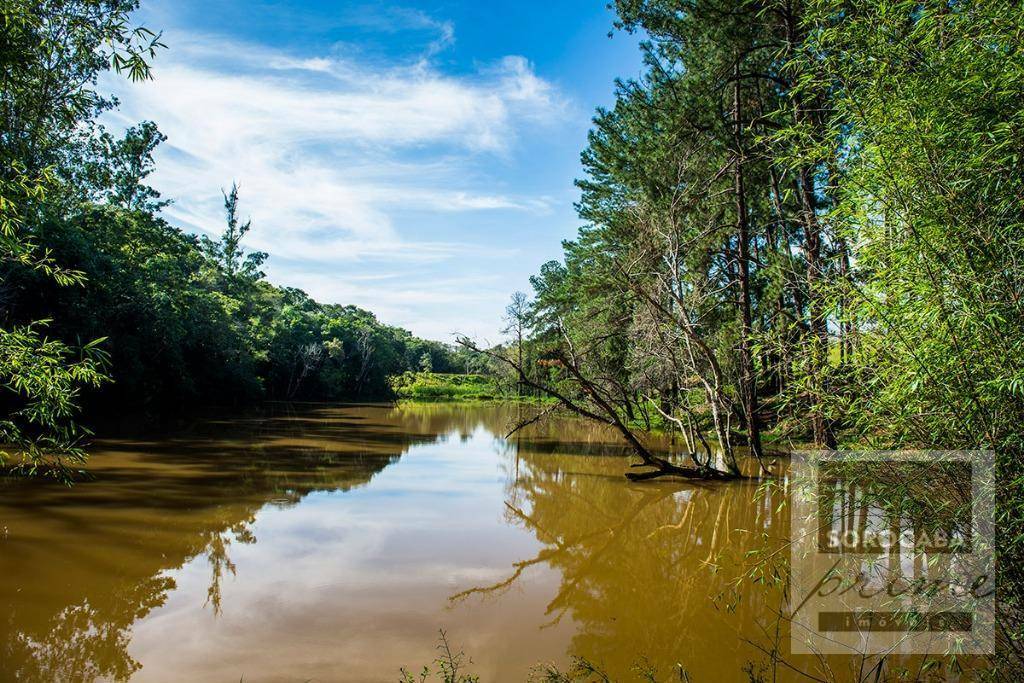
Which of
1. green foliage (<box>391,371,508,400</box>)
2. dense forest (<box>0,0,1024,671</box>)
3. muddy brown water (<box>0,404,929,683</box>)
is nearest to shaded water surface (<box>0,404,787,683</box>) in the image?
muddy brown water (<box>0,404,929,683</box>)

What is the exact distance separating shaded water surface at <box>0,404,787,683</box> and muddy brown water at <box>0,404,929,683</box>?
2 centimetres

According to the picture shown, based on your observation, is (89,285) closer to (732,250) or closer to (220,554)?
(220,554)

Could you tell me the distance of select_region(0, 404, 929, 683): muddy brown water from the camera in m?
3.93

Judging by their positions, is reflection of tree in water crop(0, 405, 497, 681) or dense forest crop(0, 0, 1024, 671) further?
reflection of tree in water crop(0, 405, 497, 681)

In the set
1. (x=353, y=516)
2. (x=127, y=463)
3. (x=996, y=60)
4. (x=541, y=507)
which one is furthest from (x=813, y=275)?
(x=127, y=463)

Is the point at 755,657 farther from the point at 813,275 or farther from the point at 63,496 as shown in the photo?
the point at 63,496

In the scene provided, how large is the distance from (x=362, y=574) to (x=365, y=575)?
43 millimetres

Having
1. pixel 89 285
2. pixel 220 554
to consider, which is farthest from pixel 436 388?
pixel 220 554

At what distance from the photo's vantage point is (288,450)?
1398 centimetres

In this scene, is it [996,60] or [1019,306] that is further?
[996,60]

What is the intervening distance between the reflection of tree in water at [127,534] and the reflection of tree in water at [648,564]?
2829mm

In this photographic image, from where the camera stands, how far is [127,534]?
6465 mm

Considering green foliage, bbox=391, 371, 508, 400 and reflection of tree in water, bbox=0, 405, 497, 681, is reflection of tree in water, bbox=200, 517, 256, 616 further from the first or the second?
green foliage, bbox=391, 371, 508, 400

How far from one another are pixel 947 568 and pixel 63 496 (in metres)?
9.81
